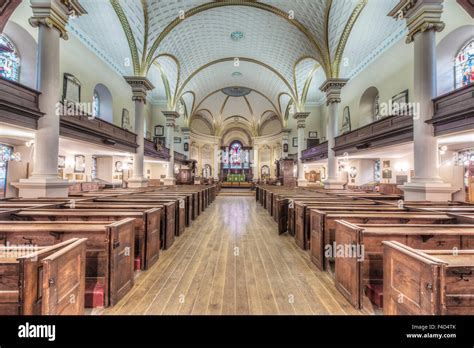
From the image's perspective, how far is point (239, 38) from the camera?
16.4m

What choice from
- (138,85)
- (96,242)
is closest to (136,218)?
(96,242)

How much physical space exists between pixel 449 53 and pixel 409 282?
38.1 ft

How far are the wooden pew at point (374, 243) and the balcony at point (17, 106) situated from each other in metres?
7.41

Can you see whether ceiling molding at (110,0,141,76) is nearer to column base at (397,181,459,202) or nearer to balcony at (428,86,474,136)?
balcony at (428,86,474,136)

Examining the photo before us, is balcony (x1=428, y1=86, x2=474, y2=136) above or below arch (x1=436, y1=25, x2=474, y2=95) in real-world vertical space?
below

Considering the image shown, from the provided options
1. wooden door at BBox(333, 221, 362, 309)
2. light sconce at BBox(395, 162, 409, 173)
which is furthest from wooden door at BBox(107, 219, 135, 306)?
light sconce at BBox(395, 162, 409, 173)

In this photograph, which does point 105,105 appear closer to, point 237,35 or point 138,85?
point 138,85

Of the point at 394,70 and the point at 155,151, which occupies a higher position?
the point at 394,70

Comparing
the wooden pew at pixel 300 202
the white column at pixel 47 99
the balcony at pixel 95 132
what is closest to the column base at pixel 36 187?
the white column at pixel 47 99

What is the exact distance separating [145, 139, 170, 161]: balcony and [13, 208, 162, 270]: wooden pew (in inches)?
475

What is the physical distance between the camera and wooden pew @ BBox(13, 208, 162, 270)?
3.45 m

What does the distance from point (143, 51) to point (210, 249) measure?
11.0 m

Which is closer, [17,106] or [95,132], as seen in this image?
[17,106]
